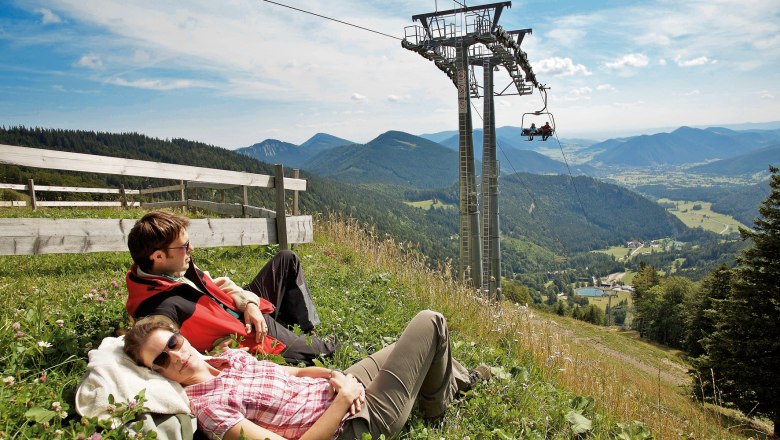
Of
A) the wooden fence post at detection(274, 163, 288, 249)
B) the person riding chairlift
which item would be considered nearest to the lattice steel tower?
the person riding chairlift

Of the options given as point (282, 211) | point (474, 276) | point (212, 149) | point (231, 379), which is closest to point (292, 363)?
point (231, 379)

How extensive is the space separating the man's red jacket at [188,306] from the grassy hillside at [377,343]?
0.57 meters

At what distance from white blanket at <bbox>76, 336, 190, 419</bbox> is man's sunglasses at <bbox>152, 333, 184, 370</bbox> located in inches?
1.8

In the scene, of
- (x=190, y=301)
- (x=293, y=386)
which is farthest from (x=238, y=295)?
(x=293, y=386)

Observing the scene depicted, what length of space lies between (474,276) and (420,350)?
1858cm

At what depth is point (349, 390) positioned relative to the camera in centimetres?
291

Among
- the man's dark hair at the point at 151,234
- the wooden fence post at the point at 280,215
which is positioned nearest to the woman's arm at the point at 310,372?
the man's dark hair at the point at 151,234

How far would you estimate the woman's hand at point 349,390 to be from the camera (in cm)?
289

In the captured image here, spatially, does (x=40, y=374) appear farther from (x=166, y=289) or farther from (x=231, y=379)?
(x=231, y=379)

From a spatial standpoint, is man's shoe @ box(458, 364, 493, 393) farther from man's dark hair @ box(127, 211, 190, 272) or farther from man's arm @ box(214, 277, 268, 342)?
man's dark hair @ box(127, 211, 190, 272)

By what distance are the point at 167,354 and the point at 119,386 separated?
0.28 m

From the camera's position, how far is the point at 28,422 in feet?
8.11

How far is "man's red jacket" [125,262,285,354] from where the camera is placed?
3.15 metres

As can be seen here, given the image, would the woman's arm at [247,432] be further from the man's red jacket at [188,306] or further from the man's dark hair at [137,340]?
the man's red jacket at [188,306]
